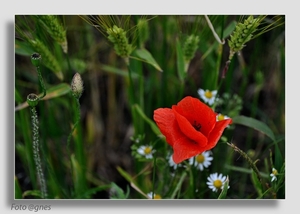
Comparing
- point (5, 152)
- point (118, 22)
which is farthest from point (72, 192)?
point (118, 22)

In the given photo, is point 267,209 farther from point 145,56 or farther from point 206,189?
point 145,56

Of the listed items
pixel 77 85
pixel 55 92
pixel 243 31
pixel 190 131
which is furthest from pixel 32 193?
pixel 243 31

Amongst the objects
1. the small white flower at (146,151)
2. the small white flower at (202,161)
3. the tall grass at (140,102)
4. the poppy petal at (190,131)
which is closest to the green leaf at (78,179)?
the tall grass at (140,102)

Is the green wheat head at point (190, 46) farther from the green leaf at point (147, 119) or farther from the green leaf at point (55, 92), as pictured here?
the green leaf at point (55, 92)

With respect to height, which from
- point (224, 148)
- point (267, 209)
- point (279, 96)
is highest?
point (279, 96)

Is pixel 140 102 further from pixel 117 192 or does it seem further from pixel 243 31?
pixel 243 31

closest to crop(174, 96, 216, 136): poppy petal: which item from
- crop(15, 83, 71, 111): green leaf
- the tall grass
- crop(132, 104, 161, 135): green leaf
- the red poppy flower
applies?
the red poppy flower

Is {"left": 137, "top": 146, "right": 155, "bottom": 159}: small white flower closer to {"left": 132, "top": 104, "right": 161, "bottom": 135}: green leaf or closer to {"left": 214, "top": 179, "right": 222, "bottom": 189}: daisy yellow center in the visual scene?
{"left": 132, "top": 104, "right": 161, "bottom": 135}: green leaf
